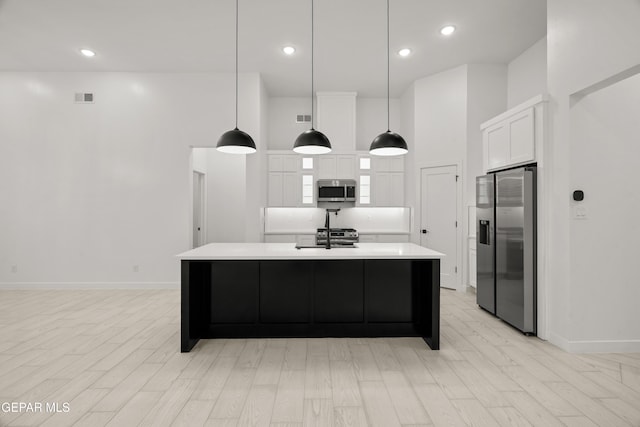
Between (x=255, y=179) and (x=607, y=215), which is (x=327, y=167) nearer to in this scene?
(x=255, y=179)

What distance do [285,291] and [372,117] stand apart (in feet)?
15.6

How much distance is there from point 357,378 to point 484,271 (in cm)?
249

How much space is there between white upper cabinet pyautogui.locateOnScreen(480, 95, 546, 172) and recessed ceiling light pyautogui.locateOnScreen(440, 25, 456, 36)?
1305mm

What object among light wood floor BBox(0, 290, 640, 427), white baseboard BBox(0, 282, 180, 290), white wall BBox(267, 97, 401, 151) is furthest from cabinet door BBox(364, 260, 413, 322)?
white wall BBox(267, 97, 401, 151)

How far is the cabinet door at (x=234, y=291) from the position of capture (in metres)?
3.51

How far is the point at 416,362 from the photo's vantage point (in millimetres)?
2963

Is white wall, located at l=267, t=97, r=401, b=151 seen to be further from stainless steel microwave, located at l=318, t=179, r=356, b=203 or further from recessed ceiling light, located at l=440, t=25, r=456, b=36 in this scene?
recessed ceiling light, located at l=440, t=25, r=456, b=36

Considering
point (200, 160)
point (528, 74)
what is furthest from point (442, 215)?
point (200, 160)

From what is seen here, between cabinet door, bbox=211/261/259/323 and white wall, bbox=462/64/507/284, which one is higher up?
white wall, bbox=462/64/507/284

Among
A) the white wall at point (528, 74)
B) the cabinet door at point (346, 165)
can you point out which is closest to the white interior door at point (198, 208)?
the cabinet door at point (346, 165)

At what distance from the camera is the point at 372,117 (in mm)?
7105

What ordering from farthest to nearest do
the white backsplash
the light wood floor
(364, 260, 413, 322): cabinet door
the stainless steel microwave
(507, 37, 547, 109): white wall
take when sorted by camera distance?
the white backsplash → the stainless steel microwave → (507, 37, 547, 109): white wall → (364, 260, 413, 322): cabinet door → the light wood floor

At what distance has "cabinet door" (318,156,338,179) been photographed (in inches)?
261

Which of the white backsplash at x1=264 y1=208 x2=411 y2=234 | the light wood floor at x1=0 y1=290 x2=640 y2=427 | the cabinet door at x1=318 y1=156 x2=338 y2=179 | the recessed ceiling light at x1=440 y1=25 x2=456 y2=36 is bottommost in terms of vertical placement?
the light wood floor at x1=0 y1=290 x2=640 y2=427
